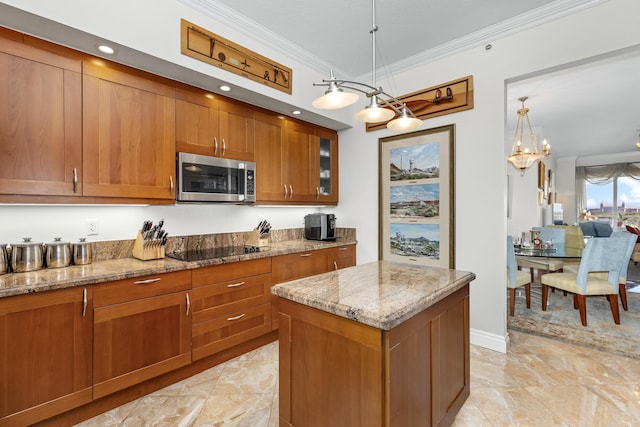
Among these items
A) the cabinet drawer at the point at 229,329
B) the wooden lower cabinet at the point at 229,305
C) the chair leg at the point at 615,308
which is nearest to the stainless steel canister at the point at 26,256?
the wooden lower cabinet at the point at 229,305

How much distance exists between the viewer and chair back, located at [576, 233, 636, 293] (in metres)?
3.11

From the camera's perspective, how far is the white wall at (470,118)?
1974mm

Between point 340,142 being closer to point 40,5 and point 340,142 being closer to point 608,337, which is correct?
point 40,5

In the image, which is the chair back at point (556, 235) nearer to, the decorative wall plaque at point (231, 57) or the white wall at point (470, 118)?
the white wall at point (470, 118)

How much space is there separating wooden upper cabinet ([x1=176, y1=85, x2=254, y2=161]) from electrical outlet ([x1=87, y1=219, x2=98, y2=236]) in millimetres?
822

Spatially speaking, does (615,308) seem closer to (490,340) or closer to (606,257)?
(606,257)

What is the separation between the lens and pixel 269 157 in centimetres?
312

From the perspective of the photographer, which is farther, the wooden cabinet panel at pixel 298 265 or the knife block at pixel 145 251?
the wooden cabinet panel at pixel 298 265

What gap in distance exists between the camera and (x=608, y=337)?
2.85m

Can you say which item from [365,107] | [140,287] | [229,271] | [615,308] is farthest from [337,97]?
[615,308]

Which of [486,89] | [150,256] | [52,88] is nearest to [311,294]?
[150,256]

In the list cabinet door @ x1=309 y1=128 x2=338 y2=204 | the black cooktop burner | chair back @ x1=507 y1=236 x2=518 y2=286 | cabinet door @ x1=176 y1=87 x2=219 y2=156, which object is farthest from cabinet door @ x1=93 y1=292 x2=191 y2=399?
chair back @ x1=507 y1=236 x2=518 y2=286

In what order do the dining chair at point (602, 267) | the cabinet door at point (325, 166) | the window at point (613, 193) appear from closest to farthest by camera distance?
the dining chair at point (602, 267) → the cabinet door at point (325, 166) → the window at point (613, 193)

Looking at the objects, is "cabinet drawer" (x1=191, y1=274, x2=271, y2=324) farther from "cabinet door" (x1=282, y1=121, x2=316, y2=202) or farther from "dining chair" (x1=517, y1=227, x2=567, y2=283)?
"dining chair" (x1=517, y1=227, x2=567, y2=283)
